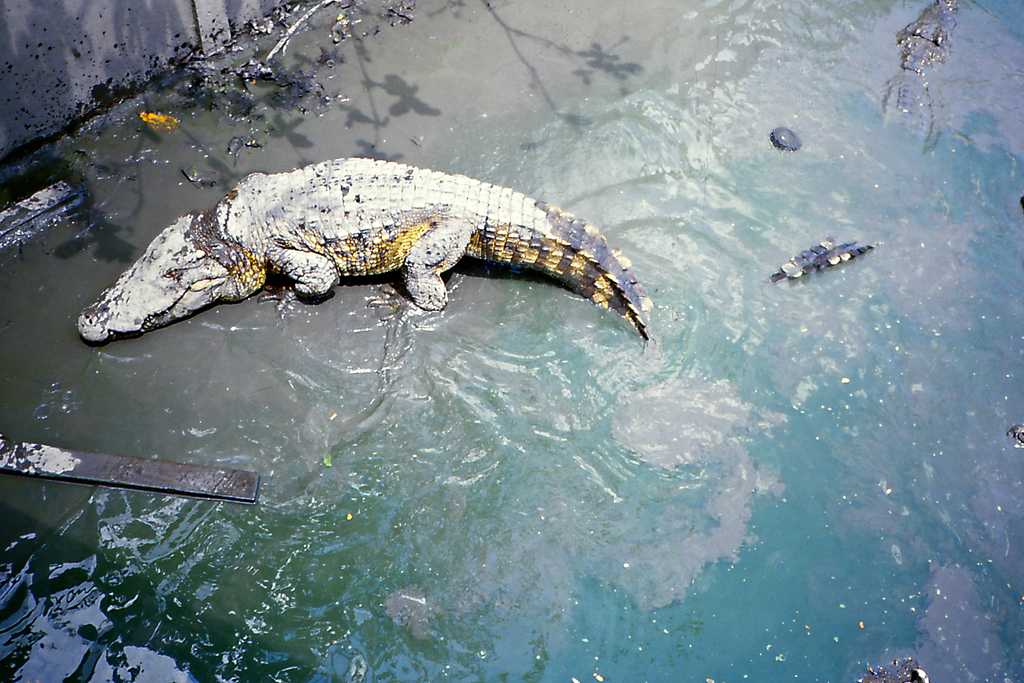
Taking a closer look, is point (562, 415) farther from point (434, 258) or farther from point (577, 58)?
point (577, 58)

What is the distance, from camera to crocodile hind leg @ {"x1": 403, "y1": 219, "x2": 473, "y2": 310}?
5871mm

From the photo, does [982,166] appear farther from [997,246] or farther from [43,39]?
[43,39]

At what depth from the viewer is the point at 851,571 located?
5.14 meters

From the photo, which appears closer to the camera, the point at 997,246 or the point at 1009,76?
the point at 997,246

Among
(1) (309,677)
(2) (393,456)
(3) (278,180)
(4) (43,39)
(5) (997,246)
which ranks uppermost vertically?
(4) (43,39)

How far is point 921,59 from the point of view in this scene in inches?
322

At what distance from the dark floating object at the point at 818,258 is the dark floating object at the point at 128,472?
14.1 ft

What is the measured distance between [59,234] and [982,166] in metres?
8.07

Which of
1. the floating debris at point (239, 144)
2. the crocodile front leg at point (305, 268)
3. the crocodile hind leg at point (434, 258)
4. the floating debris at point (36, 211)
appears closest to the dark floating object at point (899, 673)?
the crocodile hind leg at point (434, 258)

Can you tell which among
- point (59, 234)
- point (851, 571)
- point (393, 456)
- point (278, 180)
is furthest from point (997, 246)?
point (59, 234)

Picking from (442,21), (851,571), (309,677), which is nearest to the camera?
(309,677)

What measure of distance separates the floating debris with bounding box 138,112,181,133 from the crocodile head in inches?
57.0

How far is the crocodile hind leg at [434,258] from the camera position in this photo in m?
5.87

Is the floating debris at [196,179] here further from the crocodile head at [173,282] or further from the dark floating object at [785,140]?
the dark floating object at [785,140]
